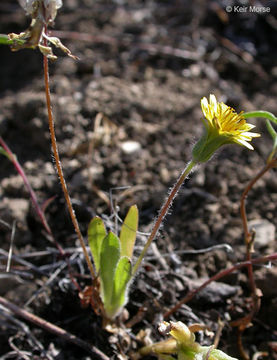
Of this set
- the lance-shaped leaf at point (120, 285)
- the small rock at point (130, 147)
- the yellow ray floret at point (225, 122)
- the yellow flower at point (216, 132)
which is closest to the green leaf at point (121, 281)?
the lance-shaped leaf at point (120, 285)

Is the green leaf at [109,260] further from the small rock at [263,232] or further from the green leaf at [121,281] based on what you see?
the small rock at [263,232]

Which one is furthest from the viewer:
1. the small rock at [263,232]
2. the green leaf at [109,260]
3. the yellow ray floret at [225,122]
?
the small rock at [263,232]

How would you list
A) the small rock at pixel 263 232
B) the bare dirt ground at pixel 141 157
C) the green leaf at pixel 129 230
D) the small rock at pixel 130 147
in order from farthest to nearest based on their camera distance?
the small rock at pixel 130 147
the small rock at pixel 263 232
the bare dirt ground at pixel 141 157
the green leaf at pixel 129 230

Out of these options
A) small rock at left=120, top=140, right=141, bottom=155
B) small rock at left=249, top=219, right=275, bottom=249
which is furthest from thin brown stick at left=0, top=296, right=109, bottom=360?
small rock at left=120, top=140, right=141, bottom=155

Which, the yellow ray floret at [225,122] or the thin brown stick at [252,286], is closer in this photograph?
the yellow ray floret at [225,122]

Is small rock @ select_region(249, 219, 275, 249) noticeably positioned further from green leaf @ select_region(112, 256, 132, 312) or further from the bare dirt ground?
green leaf @ select_region(112, 256, 132, 312)

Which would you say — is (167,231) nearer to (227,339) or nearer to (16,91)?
(227,339)

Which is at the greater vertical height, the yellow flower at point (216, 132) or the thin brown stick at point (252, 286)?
the yellow flower at point (216, 132)

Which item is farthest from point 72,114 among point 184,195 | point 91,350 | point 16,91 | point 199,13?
point 199,13
